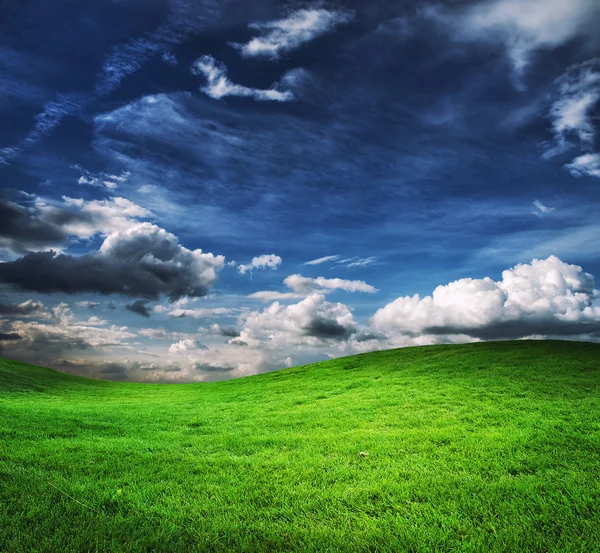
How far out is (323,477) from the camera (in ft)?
28.6

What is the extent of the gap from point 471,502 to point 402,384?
14855 millimetres

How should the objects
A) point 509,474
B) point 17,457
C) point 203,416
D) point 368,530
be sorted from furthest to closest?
point 203,416 → point 17,457 → point 509,474 → point 368,530

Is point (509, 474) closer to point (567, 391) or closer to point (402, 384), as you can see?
point (567, 391)

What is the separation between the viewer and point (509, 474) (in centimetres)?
848

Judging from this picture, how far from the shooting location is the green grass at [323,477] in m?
6.21

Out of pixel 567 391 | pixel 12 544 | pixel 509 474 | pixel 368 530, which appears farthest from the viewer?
pixel 567 391

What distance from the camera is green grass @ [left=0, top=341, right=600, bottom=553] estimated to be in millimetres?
6207

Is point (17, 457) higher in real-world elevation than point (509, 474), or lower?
higher

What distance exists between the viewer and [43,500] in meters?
7.27

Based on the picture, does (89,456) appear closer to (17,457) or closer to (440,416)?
(17,457)

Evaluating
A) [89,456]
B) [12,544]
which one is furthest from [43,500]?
[89,456]

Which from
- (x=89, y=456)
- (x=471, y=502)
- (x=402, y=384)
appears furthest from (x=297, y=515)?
(x=402, y=384)

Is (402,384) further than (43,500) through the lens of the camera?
Yes

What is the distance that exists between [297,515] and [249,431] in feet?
24.0
